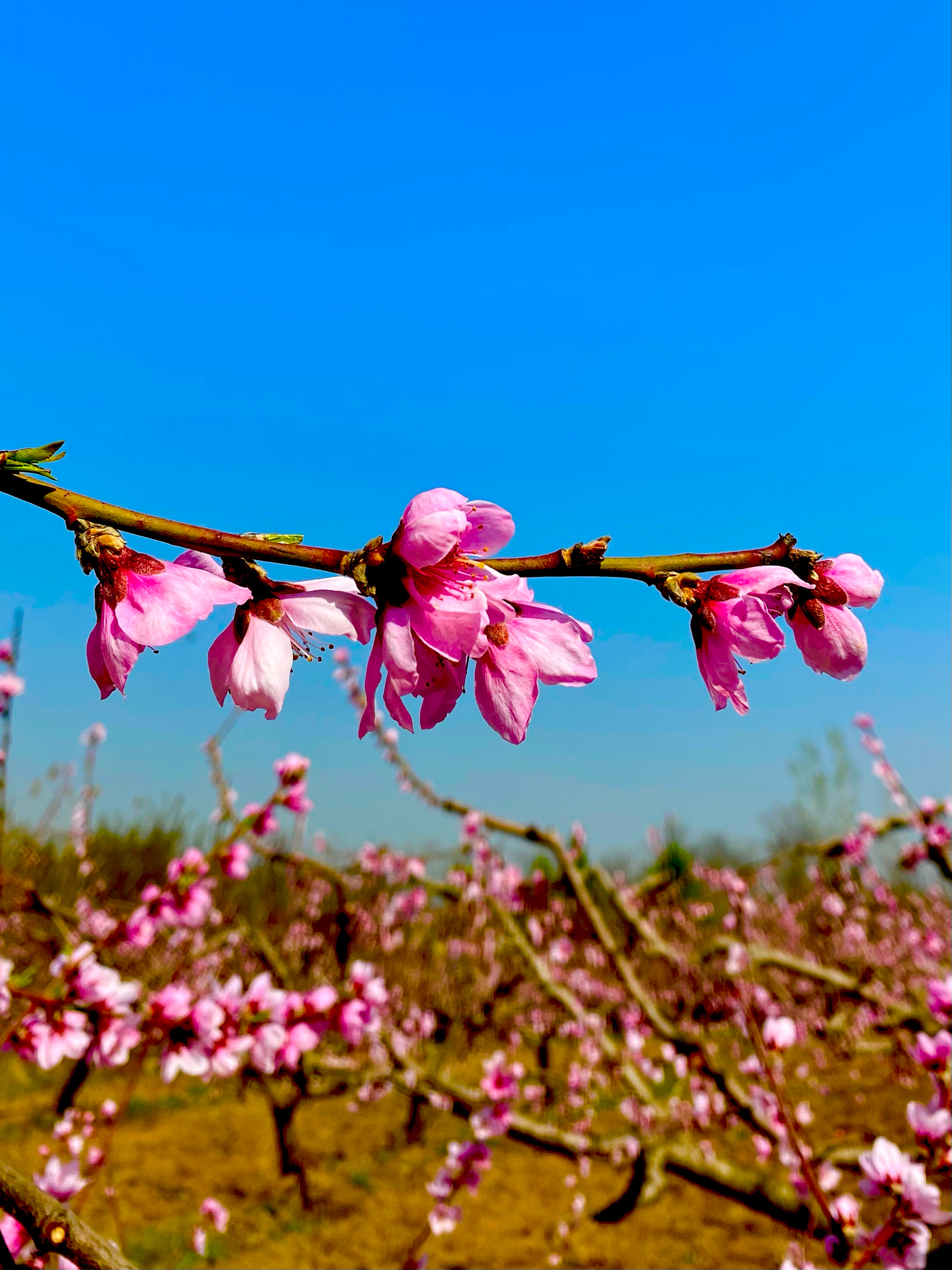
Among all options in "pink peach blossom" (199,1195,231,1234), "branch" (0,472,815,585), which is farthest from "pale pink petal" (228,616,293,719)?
"pink peach blossom" (199,1195,231,1234)

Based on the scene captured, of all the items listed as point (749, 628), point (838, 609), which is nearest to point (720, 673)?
point (749, 628)

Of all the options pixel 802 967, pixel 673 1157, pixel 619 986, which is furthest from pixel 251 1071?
pixel 619 986

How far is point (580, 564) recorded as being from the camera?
838 millimetres

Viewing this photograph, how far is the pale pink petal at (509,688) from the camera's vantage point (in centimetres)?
94

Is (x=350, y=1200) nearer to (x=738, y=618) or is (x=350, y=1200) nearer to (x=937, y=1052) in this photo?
(x=937, y=1052)

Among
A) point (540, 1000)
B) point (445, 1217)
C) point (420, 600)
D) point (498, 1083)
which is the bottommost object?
point (445, 1217)

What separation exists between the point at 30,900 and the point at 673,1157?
3.36 m

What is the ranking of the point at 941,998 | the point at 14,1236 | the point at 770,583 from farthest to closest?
the point at 941,998, the point at 14,1236, the point at 770,583

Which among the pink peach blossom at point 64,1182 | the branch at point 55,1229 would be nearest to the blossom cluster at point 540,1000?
the pink peach blossom at point 64,1182

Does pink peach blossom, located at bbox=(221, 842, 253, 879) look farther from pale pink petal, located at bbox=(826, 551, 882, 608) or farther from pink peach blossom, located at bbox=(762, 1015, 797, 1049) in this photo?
pale pink petal, located at bbox=(826, 551, 882, 608)

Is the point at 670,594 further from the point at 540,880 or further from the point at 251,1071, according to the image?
the point at 540,880

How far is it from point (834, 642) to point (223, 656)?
31.9 inches

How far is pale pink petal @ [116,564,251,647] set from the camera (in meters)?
0.86

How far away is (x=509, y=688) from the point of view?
95 centimetres
